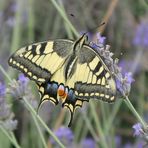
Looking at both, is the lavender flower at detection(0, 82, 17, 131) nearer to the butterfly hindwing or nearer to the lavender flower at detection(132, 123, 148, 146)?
the butterfly hindwing

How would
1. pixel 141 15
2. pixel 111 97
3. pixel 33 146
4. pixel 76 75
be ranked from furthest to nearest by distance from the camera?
pixel 141 15, pixel 33 146, pixel 76 75, pixel 111 97

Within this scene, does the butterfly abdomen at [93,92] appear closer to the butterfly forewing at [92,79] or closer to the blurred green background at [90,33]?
the butterfly forewing at [92,79]

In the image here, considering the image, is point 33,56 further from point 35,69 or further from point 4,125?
point 4,125

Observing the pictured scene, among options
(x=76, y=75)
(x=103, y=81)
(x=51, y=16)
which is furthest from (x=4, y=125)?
(x=51, y=16)

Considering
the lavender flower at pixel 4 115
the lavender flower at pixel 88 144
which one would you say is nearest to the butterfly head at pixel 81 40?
the lavender flower at pixel 4 115

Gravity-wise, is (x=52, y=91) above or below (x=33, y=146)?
above

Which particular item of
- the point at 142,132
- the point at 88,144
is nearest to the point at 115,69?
the point at 142,132

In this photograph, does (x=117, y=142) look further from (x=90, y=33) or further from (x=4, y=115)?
(x=4, y=115)
